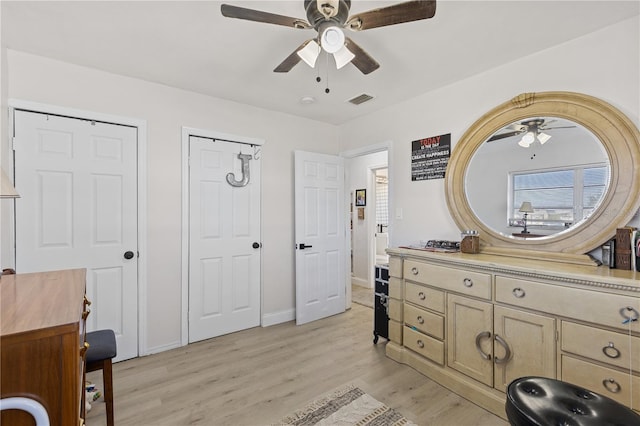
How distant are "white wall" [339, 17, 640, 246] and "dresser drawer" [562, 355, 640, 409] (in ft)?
4.19

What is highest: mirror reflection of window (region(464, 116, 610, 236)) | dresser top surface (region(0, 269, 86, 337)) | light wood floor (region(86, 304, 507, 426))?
mirror reflection of window (region(464, 116, 610, 236))

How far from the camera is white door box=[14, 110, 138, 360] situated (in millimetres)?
2318

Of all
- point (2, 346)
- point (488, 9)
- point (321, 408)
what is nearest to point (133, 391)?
point (321, 408)

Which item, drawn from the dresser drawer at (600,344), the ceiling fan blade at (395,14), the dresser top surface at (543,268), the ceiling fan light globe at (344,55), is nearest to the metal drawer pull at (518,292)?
the dresser top surface at (543,268)

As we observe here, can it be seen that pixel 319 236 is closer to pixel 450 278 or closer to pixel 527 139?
pixel 450 278

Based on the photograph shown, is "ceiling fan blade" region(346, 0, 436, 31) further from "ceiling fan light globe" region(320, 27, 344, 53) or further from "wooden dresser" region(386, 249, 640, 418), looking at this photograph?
"wooden dresser" region(386, 249, 640, 418)

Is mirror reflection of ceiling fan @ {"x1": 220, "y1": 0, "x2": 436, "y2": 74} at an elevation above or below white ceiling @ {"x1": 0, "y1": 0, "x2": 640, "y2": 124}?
below

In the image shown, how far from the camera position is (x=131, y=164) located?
2725 mm

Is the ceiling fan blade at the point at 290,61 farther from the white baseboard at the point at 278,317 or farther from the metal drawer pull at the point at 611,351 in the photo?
the white baseboard at the point at 278,317

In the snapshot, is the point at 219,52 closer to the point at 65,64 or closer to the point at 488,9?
the point at 65,64

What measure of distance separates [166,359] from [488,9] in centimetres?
365

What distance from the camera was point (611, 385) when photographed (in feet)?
5.03

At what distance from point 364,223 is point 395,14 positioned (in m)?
3.91

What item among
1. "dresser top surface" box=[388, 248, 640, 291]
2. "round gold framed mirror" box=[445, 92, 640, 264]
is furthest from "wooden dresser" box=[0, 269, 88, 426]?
"round gold framed mirror" box=[445, 92, 640, 264]
